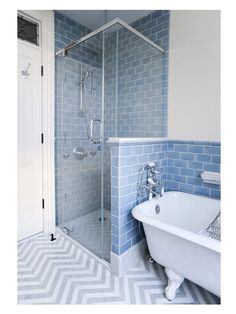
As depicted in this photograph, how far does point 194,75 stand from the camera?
213cm

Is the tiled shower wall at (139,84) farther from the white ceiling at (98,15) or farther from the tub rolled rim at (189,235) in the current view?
the tub rolled rim at (189,235)

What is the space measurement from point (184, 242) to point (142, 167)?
0.81m

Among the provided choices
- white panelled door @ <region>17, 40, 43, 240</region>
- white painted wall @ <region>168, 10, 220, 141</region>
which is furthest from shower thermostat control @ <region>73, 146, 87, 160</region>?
white painted wall @ <region>168, 10, 220, 141</region>

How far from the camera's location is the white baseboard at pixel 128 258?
1.77 metres

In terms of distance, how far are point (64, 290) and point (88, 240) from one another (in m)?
0.76

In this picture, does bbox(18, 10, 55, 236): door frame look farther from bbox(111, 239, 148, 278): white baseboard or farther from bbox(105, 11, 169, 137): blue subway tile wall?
bbox(111, 239, 148, 278): white baseboard

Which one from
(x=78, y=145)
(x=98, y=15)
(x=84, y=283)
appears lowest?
(x=84, y=283)

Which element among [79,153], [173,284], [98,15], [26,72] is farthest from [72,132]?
[173,284]

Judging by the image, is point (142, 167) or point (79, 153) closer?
point (142, 167)

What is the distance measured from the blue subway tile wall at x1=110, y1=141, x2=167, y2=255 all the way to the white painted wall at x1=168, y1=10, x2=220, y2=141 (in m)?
0.62

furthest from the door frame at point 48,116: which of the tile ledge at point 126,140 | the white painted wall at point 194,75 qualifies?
the white painted wall at point 194,75

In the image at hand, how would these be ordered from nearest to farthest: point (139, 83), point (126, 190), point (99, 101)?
1. point (126, 190)
2. point (99, 101)
3. point (139, 83)

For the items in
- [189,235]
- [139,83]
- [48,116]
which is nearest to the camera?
[189,235]

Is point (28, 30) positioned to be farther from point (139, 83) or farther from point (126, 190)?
point (126, 190)
